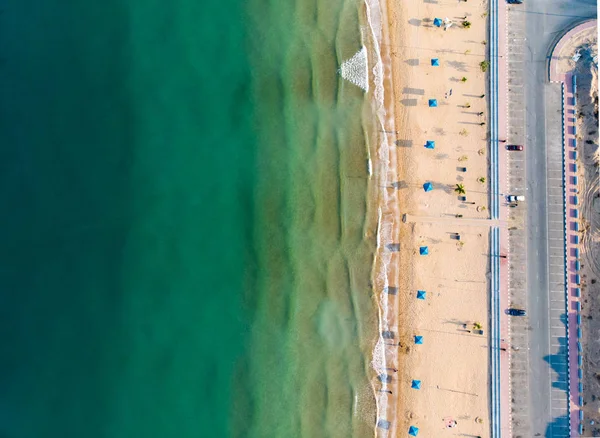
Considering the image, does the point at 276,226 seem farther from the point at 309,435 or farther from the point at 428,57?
the point at 428,57

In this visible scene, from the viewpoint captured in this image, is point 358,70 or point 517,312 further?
point 358,70

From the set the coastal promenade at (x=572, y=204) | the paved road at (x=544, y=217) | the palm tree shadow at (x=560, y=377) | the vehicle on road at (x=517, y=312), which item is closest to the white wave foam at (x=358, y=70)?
the paved road at (x=544, y=217)

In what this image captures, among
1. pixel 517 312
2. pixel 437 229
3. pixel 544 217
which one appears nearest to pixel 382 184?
pixel 437 229

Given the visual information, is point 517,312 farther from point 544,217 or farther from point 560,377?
point 544,217

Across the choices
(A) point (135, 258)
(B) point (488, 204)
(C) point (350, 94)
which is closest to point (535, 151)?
(B) point (488, 204)

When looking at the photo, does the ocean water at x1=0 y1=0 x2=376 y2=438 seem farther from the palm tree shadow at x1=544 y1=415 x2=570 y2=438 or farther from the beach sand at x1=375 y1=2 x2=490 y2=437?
the palm tree shadow at x1=544 y1=415 x2=570 y2=438
